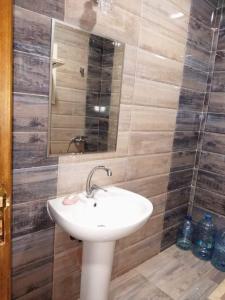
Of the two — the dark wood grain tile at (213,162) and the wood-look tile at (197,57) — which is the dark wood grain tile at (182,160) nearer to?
the dark wood grain tile at (213,162)

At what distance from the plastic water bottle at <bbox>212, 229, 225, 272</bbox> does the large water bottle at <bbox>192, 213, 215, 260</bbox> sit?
46 millimetres

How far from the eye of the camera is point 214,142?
2229mm

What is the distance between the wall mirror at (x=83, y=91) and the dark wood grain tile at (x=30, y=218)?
0.32 m

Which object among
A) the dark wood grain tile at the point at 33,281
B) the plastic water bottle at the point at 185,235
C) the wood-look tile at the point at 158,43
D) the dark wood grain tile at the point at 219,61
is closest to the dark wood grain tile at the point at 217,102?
the dark wood grain tile at the point at 219,61

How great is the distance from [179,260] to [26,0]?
92.3 inches

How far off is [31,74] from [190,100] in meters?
1.51

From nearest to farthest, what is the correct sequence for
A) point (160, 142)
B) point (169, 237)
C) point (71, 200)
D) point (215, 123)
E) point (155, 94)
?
1. point (71, 200)
2. point (155, 94)
3. point (160, 142)
4. point (215, 123)
5. point (169, 237)

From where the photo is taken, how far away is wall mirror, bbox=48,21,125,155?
1245 millimetres

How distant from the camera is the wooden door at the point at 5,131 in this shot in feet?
2.15

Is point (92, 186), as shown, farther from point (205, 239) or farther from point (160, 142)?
point (205, 239)

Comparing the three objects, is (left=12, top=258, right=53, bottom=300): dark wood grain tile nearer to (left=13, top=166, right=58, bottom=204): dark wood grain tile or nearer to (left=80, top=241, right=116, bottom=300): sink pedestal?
(left=80, top=241, right=116, bottom=300): sink pedestal

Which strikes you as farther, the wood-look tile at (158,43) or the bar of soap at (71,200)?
the wood-look tile at (158,43)

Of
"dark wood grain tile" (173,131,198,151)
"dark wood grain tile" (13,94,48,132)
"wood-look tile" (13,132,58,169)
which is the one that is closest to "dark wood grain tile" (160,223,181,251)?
"dark wood grain tile" (173,131,198,151)

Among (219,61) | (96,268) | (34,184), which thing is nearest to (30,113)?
(34,184)
